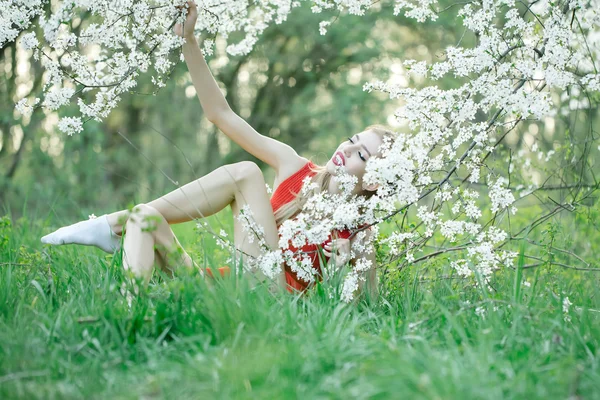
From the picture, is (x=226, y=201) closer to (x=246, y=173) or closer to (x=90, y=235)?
(x=246, y=173)

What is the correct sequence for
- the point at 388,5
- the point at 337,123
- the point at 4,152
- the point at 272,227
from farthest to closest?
the point at 337,123, the point at 388,5, the point at 4,152, the point at 272,227

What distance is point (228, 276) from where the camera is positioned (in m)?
2.44

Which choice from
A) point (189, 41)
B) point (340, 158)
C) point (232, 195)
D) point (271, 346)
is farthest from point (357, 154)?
point (271, 346)

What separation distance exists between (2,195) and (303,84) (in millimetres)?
5034

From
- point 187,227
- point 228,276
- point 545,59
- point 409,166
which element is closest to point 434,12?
point 545,59

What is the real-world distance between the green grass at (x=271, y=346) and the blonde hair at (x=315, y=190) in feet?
1.84

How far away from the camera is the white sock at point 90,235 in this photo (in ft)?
9.64

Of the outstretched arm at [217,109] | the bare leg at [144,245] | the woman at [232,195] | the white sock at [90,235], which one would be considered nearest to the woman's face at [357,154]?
the woman at [232,195]

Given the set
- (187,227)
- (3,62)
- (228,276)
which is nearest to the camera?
(228,276)

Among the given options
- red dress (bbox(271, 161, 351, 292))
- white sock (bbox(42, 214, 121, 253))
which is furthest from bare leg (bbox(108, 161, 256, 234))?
red dress (bbox(271, 161, 351, 292))

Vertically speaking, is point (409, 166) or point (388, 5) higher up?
point (388, 5)

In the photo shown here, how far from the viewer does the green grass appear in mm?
1768

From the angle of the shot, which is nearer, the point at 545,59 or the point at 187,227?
the point at 545,59

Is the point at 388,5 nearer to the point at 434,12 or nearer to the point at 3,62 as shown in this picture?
the point at 3,62
